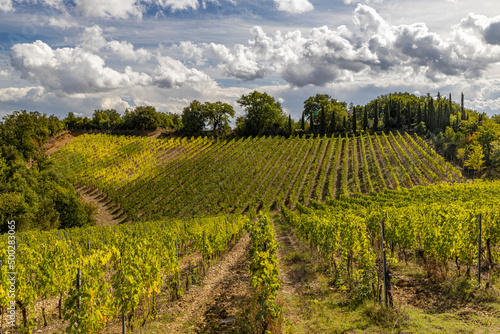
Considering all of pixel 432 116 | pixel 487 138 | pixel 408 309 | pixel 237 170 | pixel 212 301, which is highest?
pixel 432 116

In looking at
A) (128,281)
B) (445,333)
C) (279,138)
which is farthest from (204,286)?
(279,138)

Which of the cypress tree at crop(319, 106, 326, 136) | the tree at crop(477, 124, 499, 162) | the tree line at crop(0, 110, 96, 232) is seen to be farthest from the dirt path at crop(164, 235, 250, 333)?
the cypress tree at crop(319, 106, 326, 136)

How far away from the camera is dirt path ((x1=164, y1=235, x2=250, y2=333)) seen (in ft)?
24.3

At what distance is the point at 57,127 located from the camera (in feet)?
218

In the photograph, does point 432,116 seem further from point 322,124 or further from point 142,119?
point 142,119

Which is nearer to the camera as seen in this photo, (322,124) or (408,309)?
(408,309)

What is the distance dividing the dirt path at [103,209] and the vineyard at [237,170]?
31.4 inches

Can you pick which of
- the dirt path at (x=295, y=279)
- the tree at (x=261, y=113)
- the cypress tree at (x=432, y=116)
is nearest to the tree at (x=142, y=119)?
the tree at (x=261, y=113)

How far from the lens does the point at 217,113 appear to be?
7312 cm

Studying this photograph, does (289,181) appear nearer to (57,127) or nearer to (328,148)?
(328,148)

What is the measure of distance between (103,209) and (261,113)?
153 ft

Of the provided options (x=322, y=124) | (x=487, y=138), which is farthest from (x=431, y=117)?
(x=322, y=124)

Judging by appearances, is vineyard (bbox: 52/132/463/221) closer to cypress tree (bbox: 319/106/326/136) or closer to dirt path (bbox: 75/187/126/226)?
dirt path (bbox: 75/187/126/226)

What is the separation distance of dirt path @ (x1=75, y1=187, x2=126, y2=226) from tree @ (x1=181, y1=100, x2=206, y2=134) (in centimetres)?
3281
